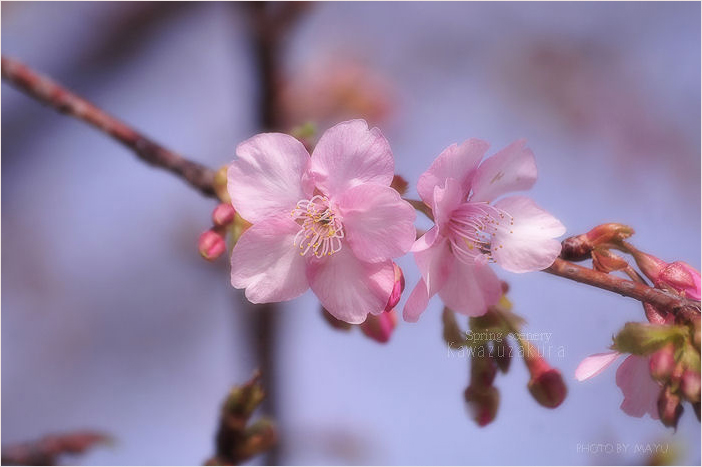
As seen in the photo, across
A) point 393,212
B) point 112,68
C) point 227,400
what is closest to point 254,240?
point 393,212

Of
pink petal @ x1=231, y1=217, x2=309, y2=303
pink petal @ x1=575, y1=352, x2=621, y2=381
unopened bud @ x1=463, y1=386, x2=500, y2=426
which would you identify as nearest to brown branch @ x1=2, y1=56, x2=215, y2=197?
pink petal @ x1=231, y1=217, x2=309, y2=303

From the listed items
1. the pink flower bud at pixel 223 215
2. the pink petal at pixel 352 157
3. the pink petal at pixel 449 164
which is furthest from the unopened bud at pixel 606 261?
the pink flower bud at pixel 223 215

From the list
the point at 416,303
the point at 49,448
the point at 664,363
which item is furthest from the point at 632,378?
the point at 49,448

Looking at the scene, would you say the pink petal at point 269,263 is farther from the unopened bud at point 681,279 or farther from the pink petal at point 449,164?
the unopened bud at point 681,279

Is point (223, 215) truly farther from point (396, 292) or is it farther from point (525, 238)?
point (525, 238)

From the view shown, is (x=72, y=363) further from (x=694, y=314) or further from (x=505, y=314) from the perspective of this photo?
(x=694, y=314)

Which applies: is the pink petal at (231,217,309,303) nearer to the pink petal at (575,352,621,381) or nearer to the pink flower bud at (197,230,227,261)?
the pink flower bud at (197,230,227,261)

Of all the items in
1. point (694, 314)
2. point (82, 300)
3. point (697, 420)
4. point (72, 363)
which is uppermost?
point (82, 300)
